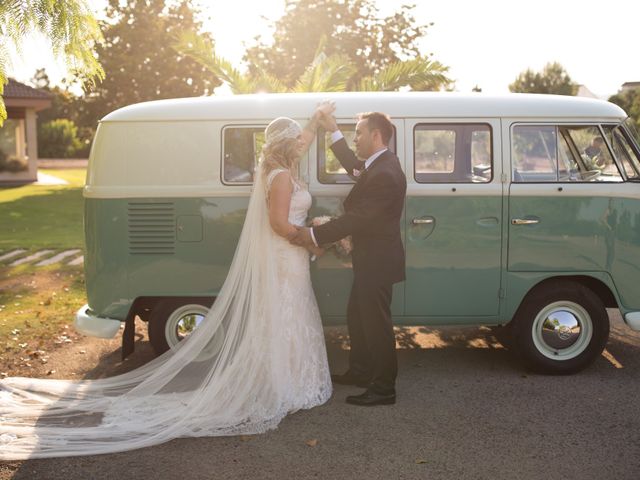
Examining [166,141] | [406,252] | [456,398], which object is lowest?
[456,398]

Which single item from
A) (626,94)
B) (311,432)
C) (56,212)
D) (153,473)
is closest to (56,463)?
(153,473)

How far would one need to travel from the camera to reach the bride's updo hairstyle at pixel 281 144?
573 centimetres

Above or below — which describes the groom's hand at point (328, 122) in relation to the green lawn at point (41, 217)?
above

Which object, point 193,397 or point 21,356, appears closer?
point 193,397

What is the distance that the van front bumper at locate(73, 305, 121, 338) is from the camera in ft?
20.9

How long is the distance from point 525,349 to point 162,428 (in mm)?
3264

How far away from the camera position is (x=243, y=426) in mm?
5293

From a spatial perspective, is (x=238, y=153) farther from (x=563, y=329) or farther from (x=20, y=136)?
(x=20, y=136)

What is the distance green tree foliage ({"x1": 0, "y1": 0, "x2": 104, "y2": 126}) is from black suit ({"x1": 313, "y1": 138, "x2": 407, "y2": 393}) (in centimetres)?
310

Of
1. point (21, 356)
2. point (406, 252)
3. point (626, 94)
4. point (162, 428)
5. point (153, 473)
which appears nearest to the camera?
point (153, 473)

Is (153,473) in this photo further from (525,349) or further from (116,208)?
(525,349)

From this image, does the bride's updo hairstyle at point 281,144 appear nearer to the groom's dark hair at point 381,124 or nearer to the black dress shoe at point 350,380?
the groom's dark hair at point 381,124

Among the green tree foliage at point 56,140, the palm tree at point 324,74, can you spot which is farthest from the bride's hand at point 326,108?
the green tree foliage at point 56,140

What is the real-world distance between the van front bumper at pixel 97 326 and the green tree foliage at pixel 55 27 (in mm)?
2115
